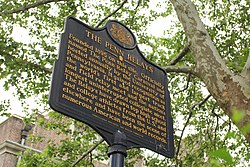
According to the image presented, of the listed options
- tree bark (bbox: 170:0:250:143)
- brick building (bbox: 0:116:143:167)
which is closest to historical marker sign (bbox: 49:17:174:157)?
tree bark (bbox: 170:0:250:143)

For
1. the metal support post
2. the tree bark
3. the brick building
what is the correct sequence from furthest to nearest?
1. the brick building
2. the tree bark
3. the metal support post

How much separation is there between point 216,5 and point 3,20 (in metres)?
6.94

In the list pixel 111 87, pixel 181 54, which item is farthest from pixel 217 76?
pixel 181 54

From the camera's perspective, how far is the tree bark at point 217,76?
4930 mm

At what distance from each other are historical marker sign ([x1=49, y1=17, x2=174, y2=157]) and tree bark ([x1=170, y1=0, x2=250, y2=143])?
740mm

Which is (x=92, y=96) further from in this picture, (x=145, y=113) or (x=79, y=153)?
(x=79, y=153)

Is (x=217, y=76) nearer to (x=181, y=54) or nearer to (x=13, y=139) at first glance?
(x=181, y=54)

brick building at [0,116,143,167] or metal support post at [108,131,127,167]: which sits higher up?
brick building at [0,116,143,167]

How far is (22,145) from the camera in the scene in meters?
16.3

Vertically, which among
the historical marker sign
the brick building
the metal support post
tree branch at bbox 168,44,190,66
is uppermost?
the brick building

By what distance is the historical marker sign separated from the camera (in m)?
3.85

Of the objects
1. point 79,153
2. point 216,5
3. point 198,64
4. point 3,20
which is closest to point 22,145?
Answer: point 79,153

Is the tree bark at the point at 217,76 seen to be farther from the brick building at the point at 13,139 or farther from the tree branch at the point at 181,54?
the brick building at the point at 13,139

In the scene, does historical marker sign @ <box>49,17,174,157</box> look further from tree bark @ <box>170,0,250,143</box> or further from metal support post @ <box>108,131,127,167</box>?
tree bark @ <box>170,0,250,143</box>
